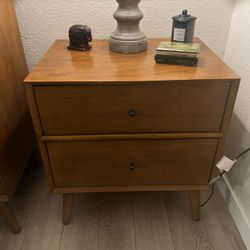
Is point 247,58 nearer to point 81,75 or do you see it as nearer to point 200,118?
point 200,118

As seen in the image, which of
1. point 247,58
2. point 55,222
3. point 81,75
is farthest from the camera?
point 55,222

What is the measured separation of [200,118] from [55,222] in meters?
0.75

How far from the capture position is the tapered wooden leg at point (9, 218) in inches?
38.2

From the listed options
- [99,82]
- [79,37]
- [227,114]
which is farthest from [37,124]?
[227,114]

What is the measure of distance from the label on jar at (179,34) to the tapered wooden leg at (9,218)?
2.84 feet

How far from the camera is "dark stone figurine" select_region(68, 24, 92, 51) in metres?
0.94

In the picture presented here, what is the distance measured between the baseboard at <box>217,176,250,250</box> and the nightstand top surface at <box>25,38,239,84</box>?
23.5 inches

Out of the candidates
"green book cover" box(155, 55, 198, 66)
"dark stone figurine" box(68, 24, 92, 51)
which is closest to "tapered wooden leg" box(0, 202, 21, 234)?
"dark stone figurine" box(68, 24, 92, 51)

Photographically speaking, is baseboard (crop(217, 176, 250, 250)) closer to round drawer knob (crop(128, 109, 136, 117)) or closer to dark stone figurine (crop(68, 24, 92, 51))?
round drawer knob (crop(128, 109, 136, 117))

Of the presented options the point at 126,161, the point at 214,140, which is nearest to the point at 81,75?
the point at 126,161

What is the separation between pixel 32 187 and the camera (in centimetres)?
128

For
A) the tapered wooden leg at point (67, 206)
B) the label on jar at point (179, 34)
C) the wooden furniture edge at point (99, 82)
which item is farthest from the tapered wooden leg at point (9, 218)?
the label on jar at point (179, 34)

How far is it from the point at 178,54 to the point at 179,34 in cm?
13

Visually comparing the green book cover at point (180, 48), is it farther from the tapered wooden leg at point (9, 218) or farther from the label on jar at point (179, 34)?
the tapered wooden leg at point (9, 218)
